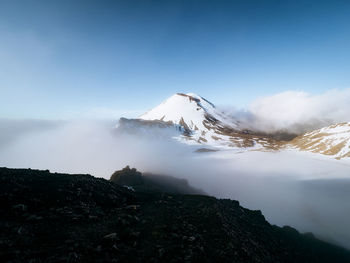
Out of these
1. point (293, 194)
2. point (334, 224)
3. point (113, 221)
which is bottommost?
point (334, 224)

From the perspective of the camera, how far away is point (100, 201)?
2058cm

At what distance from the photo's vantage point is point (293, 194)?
180875 mm

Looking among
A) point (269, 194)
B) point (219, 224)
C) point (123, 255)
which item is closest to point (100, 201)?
point (123, 255)

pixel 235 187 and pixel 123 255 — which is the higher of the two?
pixel 123 255

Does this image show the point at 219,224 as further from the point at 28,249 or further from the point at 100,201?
the point at 28,249

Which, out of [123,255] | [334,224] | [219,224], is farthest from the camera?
[334,224]

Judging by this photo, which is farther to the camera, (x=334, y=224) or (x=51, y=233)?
(x=334, y=224)

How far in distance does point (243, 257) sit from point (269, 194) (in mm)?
194059

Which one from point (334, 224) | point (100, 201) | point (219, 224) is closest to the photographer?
point (100, 201)

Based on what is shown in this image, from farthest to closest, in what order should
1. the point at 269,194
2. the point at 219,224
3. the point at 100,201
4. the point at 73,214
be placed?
the point at 269,194, the point at 219,224, the point at 100,201, the point at 73,214

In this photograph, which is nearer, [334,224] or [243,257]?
[243,257]

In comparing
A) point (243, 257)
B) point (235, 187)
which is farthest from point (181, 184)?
point (243, 257)

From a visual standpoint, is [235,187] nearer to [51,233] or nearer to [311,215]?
[311,215]

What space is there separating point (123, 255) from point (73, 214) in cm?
740
